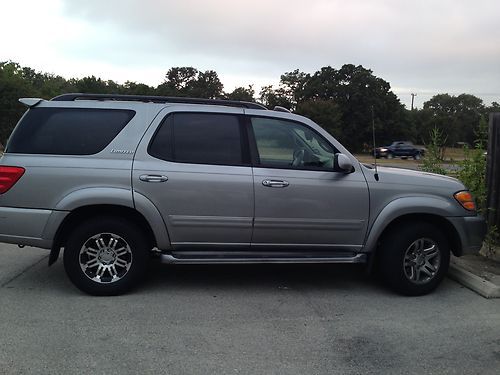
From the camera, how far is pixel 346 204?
5.32 m

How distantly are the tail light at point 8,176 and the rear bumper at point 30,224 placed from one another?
0.72ft

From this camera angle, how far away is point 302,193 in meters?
5.24

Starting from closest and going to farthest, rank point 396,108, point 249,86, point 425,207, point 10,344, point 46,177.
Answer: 1. point 10,344
2. point 46,177
3. point 425,207
4. point 396,108
5. point 249,86

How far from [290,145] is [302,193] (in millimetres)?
571

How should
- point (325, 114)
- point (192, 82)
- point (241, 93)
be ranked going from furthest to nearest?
point (192, 82)
point (241, 93)
point (325, 114)

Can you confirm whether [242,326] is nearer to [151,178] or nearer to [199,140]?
[151,178]

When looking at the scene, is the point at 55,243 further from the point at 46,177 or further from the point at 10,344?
the point at 10,344

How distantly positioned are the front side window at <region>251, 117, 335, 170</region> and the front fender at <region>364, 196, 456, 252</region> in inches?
29.5

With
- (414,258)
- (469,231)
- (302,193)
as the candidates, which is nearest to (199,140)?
(302,193)

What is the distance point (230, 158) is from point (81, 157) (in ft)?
4.91

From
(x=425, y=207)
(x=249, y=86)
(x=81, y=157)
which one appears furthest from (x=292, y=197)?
(x=249, y=86)

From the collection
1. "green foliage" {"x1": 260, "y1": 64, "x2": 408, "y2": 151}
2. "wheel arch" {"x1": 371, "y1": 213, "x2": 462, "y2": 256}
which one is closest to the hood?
"wheel arch" {"x1": 371, "y1": 213, "x2": 462, "y2": 256}

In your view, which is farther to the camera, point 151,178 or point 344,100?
point 344,100

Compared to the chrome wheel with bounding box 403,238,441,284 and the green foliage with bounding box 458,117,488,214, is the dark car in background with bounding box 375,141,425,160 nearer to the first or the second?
the green foliage with bounding box 458,117,488,214
